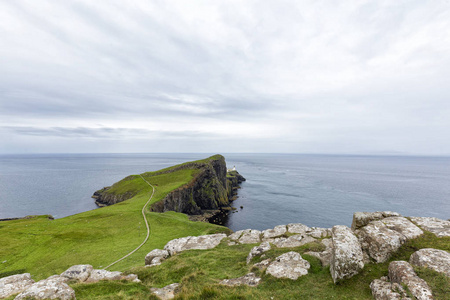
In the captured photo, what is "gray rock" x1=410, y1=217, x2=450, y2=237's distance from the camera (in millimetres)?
13828

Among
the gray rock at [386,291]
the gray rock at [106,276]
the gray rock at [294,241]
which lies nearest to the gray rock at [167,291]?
the gray rock at [106,276]

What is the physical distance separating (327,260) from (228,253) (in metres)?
10.8

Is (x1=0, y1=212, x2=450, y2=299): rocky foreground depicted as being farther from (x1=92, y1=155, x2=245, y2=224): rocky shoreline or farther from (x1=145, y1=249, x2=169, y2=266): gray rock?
(x1=92, y1=155, x2=245, y2=224): rocky shoreline

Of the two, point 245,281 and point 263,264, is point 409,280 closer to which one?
point 263,264

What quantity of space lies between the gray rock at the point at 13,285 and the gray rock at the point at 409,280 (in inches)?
938

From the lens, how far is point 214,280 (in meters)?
14.2

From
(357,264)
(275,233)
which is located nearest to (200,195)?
(275,233)

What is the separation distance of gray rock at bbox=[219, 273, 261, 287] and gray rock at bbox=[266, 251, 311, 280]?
113 centimetres

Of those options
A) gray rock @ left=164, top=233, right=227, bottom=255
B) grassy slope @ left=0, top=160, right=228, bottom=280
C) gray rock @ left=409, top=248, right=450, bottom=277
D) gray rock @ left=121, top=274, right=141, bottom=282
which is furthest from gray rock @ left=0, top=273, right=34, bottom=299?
gray rock @ left=409, top=248, right=450, bottom=277

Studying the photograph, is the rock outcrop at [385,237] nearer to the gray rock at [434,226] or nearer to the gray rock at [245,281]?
the gray rock at [434,226]

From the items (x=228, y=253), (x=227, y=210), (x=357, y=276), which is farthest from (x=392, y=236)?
(x=227, y=210)

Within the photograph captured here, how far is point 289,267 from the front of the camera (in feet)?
46.0

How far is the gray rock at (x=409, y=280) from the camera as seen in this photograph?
8836mm

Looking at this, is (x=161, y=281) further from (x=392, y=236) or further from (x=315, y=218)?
(x=315, y=218)
